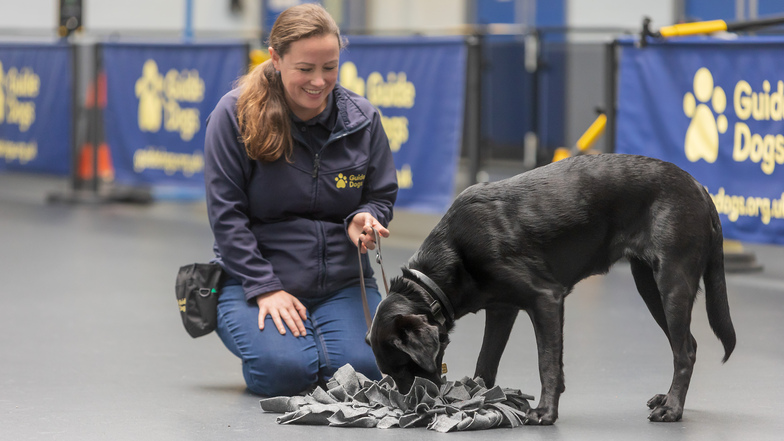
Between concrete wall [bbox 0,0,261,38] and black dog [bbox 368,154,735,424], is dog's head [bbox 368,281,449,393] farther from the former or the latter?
concrete wall [bbox 0,0,261,38]

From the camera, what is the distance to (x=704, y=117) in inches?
224

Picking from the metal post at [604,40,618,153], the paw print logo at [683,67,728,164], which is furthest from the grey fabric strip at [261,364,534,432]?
the metal post at [604,40,618,153]

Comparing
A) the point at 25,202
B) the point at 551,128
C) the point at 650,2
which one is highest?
the point at 650,2

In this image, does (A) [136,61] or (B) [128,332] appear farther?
(A) [136,61]

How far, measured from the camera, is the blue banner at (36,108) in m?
9.63

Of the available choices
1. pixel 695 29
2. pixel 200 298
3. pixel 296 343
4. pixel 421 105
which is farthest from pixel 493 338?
pixel 421 105

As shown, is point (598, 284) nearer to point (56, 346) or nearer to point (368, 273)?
point (368, 273)

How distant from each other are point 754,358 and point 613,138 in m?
2.59

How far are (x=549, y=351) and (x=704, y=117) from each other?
3146mm

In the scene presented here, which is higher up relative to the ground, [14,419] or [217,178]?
[217,178]

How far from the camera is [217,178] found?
3412 mm

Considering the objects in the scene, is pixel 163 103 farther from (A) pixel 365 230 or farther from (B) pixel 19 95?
(A) pixel 365 230

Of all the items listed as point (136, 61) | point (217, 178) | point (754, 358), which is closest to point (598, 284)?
point (754, 358)

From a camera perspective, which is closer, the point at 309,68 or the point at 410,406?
the point at 410,406
